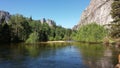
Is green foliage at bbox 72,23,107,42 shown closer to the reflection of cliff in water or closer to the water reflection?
the reflection of cliff in water

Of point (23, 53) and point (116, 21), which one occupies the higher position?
point (116, 21)

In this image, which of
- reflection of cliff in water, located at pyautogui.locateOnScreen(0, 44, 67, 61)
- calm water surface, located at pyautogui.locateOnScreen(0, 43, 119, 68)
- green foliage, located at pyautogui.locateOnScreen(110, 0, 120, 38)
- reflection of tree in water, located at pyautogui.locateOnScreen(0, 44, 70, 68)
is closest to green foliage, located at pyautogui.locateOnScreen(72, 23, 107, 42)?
reflection of cliff in water, located at pyautogui.locateOnScreen(0, 44, 67, 61)

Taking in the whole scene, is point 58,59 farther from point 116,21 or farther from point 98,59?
point 116,21

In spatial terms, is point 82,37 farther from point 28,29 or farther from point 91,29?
point 28,29

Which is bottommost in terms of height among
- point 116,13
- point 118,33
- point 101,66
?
point 101,66

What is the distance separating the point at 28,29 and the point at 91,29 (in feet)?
144

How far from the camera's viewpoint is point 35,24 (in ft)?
625

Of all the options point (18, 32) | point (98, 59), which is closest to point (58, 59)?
point (98, 59)

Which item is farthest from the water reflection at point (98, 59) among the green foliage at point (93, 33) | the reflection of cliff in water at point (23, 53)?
the green foliage at point (93, 33)

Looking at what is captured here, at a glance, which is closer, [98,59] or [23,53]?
[98,59]

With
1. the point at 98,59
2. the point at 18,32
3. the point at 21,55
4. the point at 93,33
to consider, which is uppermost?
the point at 18,32

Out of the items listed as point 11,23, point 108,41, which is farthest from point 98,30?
point 11,23

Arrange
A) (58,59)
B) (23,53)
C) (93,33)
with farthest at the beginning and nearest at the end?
(93,33) < (23,53) < (58,59)

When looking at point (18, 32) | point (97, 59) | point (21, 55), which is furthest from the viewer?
point (18, 32)
